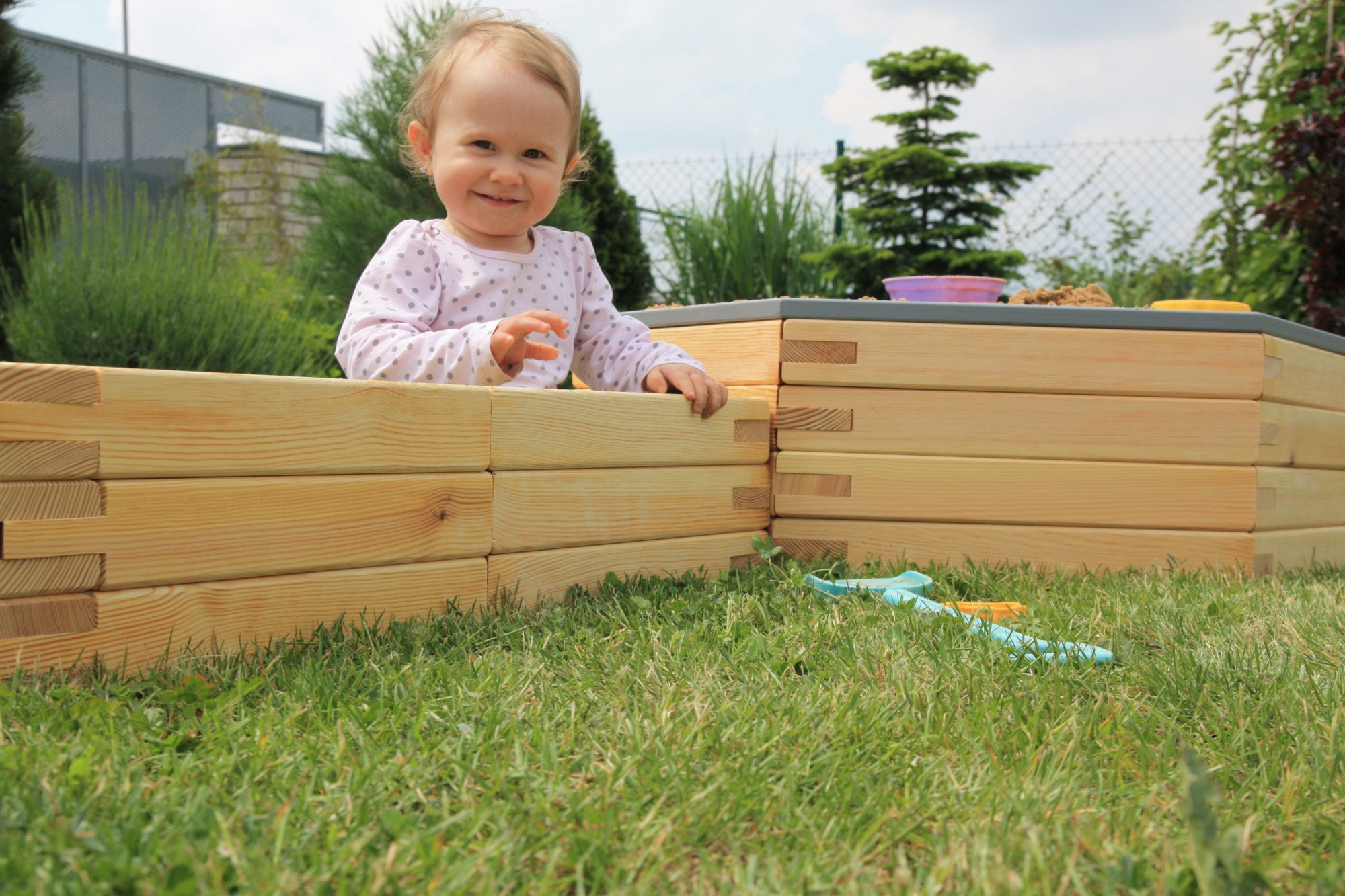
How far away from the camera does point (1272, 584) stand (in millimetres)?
2393

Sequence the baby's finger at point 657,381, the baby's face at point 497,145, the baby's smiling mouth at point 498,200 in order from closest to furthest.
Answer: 1. the baby's face at point 497,145
2. the baby's smiling mouth at point 498,200
3. the baby's finger at point 657,381

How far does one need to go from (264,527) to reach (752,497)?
50.8 inches

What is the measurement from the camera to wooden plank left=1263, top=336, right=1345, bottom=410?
2713 millimetres

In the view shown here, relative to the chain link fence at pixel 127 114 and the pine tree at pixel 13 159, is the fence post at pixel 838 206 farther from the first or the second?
the chain link fence at pixel 127 114

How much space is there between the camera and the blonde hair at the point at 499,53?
7.63 ft

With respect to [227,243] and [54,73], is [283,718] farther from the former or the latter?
[54,73]

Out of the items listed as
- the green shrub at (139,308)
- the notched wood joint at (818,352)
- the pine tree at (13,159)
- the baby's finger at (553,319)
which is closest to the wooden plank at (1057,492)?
the notched wood joint at (818,352)

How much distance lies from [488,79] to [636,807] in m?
1.74

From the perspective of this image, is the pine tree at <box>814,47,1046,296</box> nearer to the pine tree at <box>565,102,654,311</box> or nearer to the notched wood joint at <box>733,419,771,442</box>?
the pine tree at <box>565,102,654,311</box>

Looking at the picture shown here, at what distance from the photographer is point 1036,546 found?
2.65 metres

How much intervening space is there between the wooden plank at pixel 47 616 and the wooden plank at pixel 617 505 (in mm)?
698

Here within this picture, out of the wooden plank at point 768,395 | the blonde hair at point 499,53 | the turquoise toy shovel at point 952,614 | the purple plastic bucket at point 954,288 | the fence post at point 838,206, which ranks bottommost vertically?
the turquoise toy shovel at point 952,614

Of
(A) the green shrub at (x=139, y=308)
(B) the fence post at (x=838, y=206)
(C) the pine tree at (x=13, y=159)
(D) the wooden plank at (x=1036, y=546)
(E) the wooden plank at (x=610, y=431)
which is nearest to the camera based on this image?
(E) the wooden plank at (x=610, y=431)

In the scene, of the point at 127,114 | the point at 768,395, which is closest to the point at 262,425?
the point at 768,395
